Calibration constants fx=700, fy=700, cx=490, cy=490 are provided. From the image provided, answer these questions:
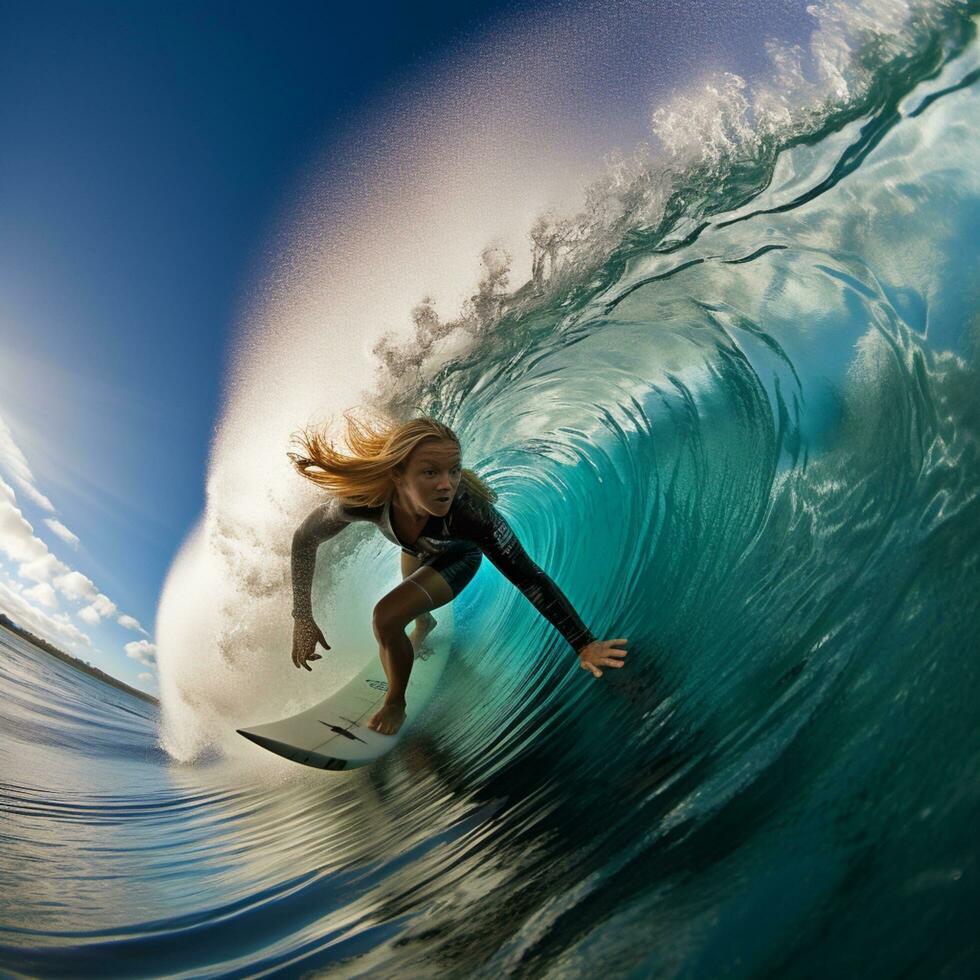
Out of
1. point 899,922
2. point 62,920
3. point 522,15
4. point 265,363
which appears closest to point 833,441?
point 899,922

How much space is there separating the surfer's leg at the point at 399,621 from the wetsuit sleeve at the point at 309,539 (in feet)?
1.06

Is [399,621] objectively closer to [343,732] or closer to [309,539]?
[309,539]

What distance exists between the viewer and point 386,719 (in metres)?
3.10

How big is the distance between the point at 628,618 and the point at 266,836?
5.67 ft

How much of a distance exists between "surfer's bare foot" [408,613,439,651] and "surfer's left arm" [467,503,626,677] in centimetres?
161

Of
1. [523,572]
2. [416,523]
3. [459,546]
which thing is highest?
[416,523]

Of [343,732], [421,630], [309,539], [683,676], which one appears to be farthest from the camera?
[421,630]

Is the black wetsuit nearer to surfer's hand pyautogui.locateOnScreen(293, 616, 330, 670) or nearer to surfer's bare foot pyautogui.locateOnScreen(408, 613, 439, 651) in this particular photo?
surfer's hand pyautogui.locateOnScreen(293, 616, 330, 670)

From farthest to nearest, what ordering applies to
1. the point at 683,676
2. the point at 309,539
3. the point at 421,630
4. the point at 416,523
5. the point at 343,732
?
the point at 421,630, the point at 343,732, the point at 309,539, the point at 416,523, the point at 683,676

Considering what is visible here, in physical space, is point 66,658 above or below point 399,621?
above

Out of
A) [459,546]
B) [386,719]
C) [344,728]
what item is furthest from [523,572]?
[344,728]

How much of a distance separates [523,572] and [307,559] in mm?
935

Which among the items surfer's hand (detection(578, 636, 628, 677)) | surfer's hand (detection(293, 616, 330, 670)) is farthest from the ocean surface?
surfer's hand (detection(293, 616, 330, 670))

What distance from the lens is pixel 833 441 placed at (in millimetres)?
2623
